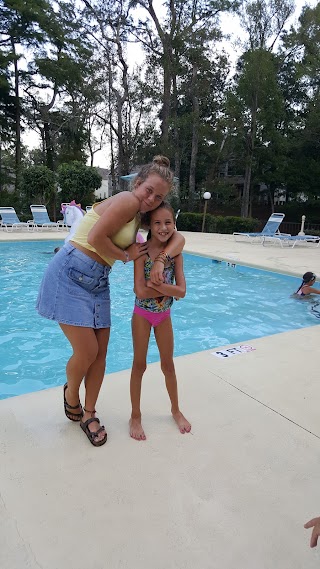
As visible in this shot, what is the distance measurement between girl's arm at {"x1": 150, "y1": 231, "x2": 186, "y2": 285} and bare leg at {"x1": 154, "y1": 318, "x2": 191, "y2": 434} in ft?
1.01

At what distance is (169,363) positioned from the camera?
82.0 inches

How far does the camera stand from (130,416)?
2219 mm

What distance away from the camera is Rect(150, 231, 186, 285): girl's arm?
5.92ft

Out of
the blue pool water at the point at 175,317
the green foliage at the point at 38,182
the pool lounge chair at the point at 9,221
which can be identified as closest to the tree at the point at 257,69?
the green foliage at the point at 38,182

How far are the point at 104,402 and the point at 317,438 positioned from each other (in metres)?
1.28

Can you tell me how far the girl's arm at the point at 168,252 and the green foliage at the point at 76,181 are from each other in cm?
1712

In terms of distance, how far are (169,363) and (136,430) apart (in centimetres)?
40

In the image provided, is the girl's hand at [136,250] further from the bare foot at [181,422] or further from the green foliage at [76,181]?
the green foliage at [76,181]

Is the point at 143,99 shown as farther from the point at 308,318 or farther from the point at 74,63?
the point at 308,318

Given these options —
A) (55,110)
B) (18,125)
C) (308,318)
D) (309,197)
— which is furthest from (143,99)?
(308,318)

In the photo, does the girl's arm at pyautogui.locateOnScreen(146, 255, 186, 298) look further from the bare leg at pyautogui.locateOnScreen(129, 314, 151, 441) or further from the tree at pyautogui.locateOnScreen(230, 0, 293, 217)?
the tree at pyautogui.locateOnScreen(230, 0, 293, 217)

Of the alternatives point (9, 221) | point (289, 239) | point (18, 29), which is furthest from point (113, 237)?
point (18, 29)

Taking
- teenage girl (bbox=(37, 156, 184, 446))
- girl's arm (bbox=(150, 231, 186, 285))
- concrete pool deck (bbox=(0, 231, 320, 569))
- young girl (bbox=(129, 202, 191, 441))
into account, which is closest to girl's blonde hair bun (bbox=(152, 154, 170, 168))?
teenage girl (bbox=(37, 156, 184, 446))

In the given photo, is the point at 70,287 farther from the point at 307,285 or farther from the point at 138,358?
the point at 307,285
